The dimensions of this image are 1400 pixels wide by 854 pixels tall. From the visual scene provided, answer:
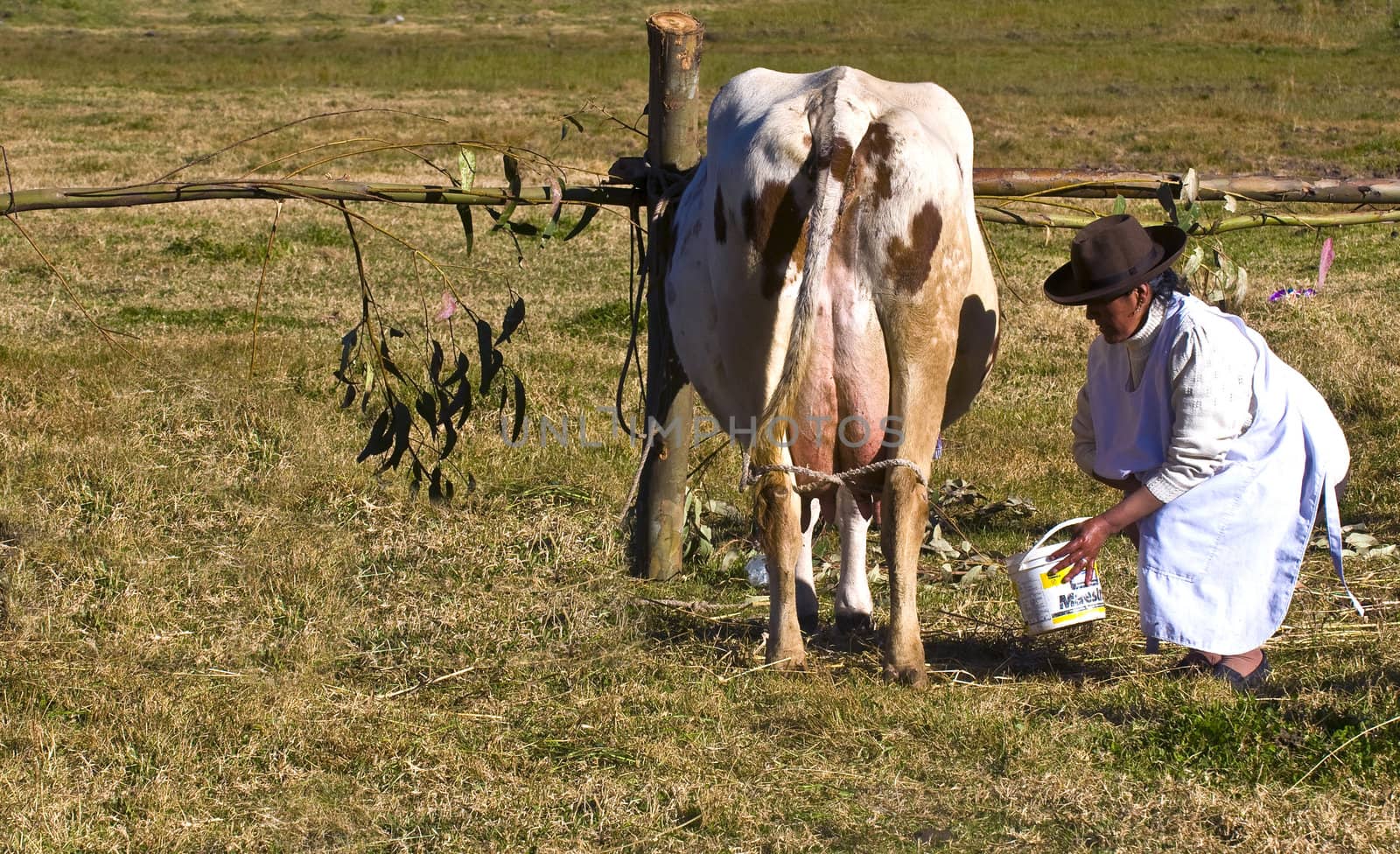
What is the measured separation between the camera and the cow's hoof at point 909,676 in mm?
4176

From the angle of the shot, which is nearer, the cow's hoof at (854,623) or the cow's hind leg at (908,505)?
the cow's hind leg at (908,505)

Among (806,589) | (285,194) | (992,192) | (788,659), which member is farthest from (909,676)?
(285,194)

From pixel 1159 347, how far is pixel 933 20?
1484 inches

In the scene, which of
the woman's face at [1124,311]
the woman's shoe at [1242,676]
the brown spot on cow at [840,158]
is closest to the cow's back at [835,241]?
the brown spot on cow at [840,158]

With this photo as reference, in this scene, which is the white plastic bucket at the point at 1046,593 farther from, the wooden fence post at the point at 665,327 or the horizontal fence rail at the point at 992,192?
the wooden fence post at the point at 665,327

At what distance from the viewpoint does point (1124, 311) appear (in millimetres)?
4078

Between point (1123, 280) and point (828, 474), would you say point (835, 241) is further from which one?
point (1123, 280)

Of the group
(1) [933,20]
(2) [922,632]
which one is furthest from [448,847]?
(1) [933,20]

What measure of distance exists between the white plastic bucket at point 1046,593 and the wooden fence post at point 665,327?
140 centimetres

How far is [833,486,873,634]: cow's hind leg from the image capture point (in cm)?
480

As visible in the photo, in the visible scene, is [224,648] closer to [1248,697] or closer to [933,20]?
[1248,697]

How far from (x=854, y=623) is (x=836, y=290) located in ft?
4.39

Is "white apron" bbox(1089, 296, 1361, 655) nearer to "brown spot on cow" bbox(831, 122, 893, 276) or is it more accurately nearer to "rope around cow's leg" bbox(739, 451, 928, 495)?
"rope around cow's leg" bbox(739, 451, 928, 495)

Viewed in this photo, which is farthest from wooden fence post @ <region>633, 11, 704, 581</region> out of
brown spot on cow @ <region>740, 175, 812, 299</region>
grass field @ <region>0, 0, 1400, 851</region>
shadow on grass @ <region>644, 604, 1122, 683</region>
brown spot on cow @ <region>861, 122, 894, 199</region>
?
brown spot on cow @ <region>861, 122, 894, 199</region>
